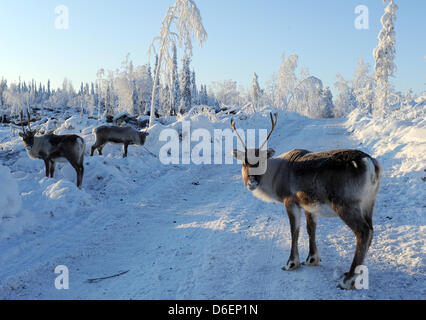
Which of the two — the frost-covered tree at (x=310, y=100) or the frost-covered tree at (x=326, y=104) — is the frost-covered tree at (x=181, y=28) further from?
the frost-covered tree at (x=326, y=104)

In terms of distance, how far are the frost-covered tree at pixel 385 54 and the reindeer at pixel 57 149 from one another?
33.0m

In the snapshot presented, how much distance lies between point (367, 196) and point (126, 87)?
68.5 meters

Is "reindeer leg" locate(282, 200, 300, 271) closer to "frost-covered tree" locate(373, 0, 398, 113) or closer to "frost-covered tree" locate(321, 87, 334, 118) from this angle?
"frost-covered tree" locate(373, 0, 398, 113)

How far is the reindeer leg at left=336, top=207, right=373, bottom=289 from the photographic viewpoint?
348 centimetres

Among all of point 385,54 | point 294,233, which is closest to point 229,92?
point 385,54

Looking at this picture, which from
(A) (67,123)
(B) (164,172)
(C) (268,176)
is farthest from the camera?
(A) (67,123)

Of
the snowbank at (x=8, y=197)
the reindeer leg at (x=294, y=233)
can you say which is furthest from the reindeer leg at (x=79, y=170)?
the reindeer leg at (x=294, y=233)

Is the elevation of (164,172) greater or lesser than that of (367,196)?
lesser

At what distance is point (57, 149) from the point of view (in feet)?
30.3

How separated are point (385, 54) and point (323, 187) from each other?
38.2m

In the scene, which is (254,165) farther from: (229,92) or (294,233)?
(229,92)
